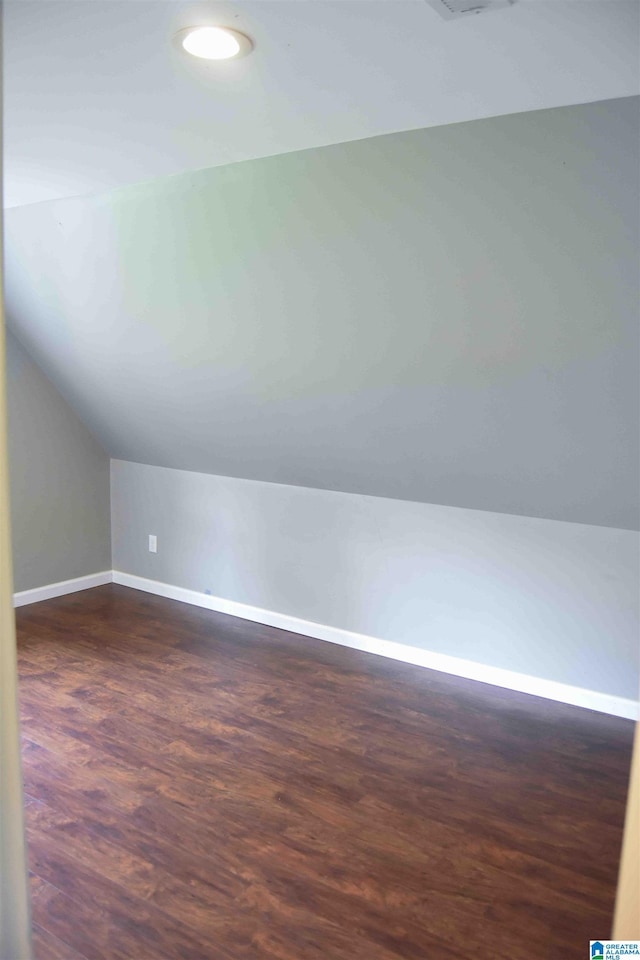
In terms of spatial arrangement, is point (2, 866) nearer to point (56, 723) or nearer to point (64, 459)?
point (56, 723)

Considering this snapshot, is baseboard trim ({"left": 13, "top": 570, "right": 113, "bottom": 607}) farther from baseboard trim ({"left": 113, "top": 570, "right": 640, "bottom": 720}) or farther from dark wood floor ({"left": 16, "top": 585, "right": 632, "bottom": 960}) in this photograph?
dark wood floor ({"left": 16, "top": 585, "right": 632, "bottom": 960})

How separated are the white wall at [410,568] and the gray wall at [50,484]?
0.76 ft

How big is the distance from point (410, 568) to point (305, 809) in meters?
1.56

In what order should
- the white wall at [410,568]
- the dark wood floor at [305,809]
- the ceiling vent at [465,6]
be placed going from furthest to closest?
the white wall at [410,568] < the dark wood floor at [305,809] < the ceiling vent at [465,6]

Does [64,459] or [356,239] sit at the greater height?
[356,239]

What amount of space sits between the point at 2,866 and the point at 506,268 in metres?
2.08

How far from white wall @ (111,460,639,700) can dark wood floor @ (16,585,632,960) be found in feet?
0.78

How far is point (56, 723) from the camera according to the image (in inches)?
132

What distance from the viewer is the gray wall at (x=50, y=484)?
476 centimetres

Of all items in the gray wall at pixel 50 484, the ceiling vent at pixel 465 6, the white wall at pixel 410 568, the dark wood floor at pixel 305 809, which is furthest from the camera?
the gray wall at pixel 50 484

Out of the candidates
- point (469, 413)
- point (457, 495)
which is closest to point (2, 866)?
point (469, 413)
